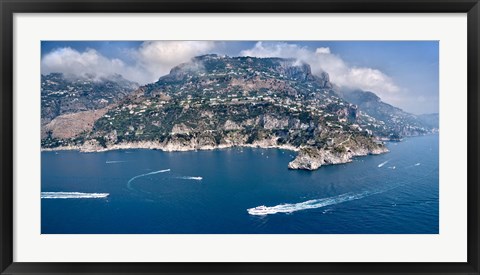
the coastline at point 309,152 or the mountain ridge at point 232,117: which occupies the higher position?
the mountain ridge at point 232,117

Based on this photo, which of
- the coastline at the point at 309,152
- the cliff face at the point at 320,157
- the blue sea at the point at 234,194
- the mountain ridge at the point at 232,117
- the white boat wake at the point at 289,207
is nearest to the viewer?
the blue sea at the point at 234,194

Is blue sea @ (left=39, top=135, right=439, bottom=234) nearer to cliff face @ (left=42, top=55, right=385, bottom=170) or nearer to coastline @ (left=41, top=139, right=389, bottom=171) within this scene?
coastline @ (left=41, top=139, right=389, bottom=171)
